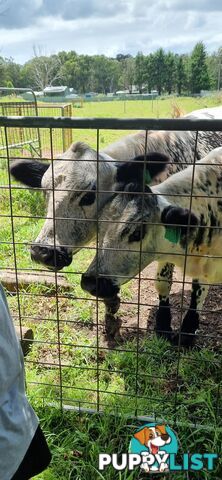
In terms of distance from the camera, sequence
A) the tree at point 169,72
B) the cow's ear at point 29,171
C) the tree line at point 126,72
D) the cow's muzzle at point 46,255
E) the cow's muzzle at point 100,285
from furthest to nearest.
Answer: the tree at point 169,72 → the tree line at point 126,72 → the cow's ear at point 29,171 → the cow's muzzle at point 46,255 → the cow's muzzle at point 100,285

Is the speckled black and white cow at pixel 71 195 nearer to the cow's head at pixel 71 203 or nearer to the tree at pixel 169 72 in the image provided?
the cow's head at pixel 71 203

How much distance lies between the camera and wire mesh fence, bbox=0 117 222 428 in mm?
2385

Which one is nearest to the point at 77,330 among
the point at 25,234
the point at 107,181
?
the point at 107,181

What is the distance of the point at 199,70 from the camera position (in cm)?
5066

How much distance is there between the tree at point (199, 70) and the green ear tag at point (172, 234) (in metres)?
49.3

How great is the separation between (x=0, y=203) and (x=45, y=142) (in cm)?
540

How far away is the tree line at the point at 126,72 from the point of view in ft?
162

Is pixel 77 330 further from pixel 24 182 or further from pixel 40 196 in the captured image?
pixel 40 196

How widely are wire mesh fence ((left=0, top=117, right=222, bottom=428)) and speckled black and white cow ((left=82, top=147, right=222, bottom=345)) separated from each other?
0.03 feet

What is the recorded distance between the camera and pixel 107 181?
374 centimetres

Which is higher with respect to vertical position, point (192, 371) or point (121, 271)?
point (121, 271)

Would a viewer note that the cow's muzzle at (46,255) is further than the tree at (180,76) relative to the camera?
No

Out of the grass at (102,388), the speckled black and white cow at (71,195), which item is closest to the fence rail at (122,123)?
the grass at (102,388)

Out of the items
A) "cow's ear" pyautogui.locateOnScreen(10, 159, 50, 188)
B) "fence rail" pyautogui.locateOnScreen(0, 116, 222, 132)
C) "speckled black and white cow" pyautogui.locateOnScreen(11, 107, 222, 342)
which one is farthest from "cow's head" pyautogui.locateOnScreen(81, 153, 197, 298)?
"cow's ear" pyautogui.locateOnScreen(10, 159, 50, 188)
